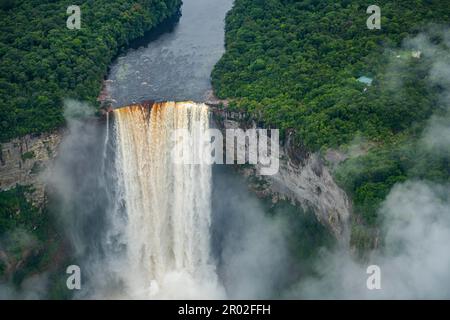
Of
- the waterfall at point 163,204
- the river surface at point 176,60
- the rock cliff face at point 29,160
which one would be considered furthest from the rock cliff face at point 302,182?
the rock cliff face at point 29,160

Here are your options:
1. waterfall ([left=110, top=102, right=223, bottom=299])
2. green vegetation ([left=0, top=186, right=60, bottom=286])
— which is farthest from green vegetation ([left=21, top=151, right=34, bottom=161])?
waterfall ([left=110, top=102, right=223, bottom=299])

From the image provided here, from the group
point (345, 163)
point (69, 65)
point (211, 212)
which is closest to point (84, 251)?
point (211, 212)

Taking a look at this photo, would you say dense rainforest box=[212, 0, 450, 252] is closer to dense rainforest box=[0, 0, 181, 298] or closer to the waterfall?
the waterfall

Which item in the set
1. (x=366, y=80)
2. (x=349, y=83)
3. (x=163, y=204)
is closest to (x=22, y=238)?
(x=163, y=204)

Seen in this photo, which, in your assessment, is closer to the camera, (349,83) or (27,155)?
(27,155)

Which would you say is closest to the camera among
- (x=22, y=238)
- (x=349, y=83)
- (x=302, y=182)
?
(x=302, y=182)

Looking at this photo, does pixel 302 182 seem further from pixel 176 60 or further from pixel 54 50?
pixel 54 50
